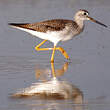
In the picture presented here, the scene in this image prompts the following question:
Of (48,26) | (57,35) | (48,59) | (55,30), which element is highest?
(48,26)

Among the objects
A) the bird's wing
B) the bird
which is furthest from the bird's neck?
the bird's wing

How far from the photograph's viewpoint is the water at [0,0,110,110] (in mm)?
8091

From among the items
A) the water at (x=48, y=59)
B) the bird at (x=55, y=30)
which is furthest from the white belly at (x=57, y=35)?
the water at (x=48, y=59)

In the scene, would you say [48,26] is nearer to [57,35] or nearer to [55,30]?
[55,30]

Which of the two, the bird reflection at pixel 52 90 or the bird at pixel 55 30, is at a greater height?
the bird at pixel 55 30

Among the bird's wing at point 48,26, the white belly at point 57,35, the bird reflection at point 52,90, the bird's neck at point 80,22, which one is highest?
the bird's neck at point 80,22

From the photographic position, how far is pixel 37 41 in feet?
43.1

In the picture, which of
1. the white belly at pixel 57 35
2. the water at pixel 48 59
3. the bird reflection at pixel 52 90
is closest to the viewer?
the water at pixel 48 59

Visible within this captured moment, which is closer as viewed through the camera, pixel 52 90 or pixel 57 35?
pixel 52 90

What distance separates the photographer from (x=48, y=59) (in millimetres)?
11445

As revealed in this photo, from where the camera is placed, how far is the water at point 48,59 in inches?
319

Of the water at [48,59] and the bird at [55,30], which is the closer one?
the water at [48,59]

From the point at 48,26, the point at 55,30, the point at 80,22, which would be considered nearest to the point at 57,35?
the point at 55,30

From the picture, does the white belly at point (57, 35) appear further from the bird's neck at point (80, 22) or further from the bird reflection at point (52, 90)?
the bird reflection at point (52, 90)
